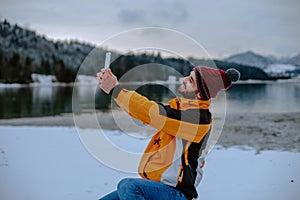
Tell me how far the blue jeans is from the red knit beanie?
0.54 meters

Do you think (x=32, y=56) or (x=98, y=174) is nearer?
(x=98, y=174)

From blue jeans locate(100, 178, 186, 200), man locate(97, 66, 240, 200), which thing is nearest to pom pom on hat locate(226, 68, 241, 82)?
man locate(97, 66, 240, 200)

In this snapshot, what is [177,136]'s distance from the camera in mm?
1750

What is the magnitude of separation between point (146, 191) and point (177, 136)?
34cm

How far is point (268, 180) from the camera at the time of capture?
Answer: 14.6ft

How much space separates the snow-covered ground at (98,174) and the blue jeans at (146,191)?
2.20m

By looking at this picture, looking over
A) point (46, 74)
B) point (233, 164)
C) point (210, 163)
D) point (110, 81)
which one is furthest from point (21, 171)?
point (46, 74)

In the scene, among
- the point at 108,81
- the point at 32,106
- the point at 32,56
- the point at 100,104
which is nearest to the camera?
the point at 108,81

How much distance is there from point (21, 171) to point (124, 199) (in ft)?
11.3

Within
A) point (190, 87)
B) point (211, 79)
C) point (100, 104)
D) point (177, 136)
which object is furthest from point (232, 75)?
point (100, 104)

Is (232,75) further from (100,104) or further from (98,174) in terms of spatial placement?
(100,104)

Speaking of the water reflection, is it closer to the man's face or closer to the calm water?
the calm water

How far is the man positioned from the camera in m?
1.71

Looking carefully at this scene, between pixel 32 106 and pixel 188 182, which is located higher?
pixel 188 182
